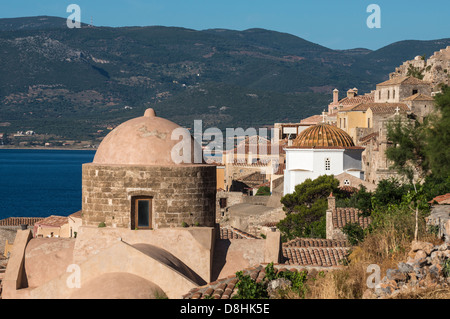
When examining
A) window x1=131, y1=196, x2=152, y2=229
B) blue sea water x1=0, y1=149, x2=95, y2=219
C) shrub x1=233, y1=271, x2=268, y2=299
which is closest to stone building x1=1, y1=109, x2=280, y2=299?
window x1=131, y1=196, x2=152, y2=229

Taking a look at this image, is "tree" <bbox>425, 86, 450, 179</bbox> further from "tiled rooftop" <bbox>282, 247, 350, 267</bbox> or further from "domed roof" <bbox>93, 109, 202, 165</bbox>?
"domed roof" <bbox>93, 109, 202, 165</bbox>

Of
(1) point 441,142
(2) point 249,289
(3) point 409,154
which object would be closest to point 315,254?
(2) point 249,289

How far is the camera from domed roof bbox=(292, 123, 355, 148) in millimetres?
42188

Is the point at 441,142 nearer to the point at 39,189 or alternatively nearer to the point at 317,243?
the point at 317,243

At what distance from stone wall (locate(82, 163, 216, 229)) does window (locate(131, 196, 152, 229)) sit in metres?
0.07

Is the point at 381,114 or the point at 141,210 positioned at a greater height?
the point at 381,114

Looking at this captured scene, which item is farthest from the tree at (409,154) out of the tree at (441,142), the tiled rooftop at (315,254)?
the tiled rooftop at (315,254)

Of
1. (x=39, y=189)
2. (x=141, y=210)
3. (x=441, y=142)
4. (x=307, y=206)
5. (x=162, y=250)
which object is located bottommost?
(x=39, y=189)

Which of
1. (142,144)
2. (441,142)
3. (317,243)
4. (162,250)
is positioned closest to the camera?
(162,250)

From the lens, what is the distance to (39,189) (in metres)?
114

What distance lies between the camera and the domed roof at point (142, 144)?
46.5 ft

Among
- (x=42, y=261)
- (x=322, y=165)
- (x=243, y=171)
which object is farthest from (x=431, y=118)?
(x=243, y=171)

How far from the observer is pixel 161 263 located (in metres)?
12.2

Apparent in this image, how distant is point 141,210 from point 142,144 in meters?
1.25
